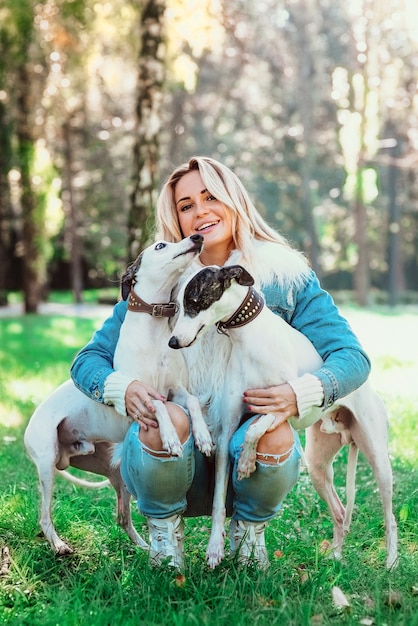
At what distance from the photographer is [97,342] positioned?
3.29 m

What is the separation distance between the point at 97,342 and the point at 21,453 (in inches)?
85.7

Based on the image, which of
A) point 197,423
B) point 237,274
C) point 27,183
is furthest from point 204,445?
point 27,183

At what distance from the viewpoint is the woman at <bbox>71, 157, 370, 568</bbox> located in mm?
2809

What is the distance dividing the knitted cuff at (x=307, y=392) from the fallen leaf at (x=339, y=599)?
2.06 feet

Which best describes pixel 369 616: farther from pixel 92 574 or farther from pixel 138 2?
pixel 138 2

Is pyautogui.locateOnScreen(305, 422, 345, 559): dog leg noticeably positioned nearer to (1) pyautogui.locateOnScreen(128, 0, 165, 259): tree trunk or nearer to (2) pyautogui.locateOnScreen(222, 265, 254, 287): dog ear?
(2) pyautogui.locateOnScreen(222, 265, 254, 287): dog ear

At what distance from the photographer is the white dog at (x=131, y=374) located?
10.0 ft

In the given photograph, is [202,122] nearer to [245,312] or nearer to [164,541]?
[245,312]

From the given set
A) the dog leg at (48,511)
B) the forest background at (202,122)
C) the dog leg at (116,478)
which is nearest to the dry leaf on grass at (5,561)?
the dog leg at (48,511)

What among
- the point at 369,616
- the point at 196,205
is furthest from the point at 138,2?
the point at 369,616

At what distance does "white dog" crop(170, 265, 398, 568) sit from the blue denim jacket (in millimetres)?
86

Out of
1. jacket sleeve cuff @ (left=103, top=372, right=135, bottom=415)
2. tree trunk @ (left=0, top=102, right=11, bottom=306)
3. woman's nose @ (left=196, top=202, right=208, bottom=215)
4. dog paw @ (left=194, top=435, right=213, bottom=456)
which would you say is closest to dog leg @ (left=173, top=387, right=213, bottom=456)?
dog paw @ (left=194, top=435, right=213, bottom=456)

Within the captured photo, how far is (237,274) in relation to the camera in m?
2.76

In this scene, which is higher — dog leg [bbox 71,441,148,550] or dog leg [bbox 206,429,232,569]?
dog leg [bbox 206,429,232,569]
